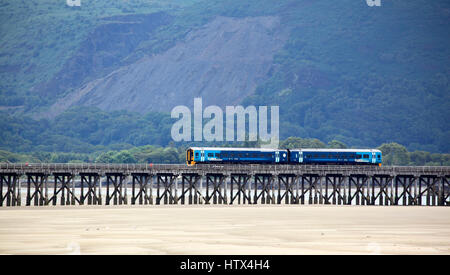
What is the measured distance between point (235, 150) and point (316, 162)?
10660 mm

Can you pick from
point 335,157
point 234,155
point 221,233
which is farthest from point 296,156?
point 221,233

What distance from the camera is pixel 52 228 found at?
51719 mm

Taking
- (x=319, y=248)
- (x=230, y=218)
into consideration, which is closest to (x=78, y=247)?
(x=319, y=248)

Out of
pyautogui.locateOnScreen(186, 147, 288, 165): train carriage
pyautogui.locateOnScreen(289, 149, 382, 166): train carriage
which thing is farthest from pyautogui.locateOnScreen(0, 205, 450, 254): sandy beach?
pyautogui.locateOnScreen(289, 149, 382, 166): train carriage

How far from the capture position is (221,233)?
161 feet

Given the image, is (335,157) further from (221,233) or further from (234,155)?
(221,233)

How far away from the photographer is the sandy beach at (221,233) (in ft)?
133

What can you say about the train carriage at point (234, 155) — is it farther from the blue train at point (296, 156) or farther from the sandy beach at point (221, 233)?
the sandy beach at point (221, 233)

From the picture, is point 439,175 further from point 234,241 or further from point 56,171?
point 234,241

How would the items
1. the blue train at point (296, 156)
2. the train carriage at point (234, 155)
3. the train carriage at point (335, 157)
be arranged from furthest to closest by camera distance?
the train carriage at point (335, 157) → the blue train at point (296, 156) → the train carriage at point (234, 155)

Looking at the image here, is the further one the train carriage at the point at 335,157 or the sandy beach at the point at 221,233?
the train carriage at the point at 335,157

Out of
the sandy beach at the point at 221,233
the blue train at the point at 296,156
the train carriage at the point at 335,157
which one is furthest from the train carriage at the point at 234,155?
the sandy beach at the point at 221,233

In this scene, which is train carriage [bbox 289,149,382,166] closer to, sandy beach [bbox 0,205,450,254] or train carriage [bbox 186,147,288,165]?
train carriage [bbox 186,147,288,165]

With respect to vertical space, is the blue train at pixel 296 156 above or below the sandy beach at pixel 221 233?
above
